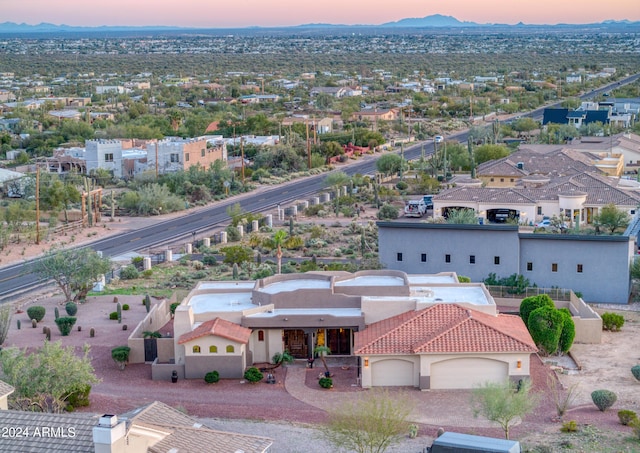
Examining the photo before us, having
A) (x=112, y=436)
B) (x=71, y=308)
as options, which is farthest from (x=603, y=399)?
(x=71, y=308)

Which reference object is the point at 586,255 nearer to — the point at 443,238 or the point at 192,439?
the point at 443,238

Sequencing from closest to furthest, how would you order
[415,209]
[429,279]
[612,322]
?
[612,322] → [429,279] → [415,209]

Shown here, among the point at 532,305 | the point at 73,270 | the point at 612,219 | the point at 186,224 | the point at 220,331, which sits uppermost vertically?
the point at 612,219

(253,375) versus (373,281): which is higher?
(373,281)

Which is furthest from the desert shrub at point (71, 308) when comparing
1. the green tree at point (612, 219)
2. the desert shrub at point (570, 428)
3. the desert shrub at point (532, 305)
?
the green tree at point (612, 219)

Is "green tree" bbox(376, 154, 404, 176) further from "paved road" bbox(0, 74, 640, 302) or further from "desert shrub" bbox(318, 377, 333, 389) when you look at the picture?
"desert shrub" bbox(318, 377, 333, 389)

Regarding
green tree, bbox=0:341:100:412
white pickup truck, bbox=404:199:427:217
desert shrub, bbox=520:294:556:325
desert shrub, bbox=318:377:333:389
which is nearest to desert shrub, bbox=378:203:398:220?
white pickup truck, bbox=404:199:427:217

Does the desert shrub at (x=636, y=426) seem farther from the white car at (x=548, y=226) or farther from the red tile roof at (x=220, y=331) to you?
the white car at (x=548, y=226)

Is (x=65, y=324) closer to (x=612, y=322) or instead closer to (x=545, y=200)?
(x=612, y=322)
